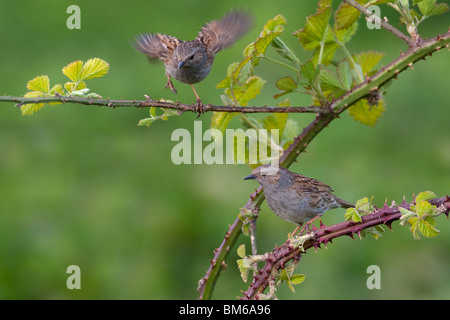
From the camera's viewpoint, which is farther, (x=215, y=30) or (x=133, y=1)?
(x=133, y=1)

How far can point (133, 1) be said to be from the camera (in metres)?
9.09

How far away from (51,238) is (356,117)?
11.2 ft

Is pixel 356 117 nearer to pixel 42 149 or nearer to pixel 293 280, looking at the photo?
pixel 293 280

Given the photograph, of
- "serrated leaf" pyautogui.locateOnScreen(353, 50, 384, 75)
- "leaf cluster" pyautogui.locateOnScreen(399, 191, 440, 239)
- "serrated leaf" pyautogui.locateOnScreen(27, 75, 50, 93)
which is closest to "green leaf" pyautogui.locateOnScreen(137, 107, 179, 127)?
"serrated leaf" pyautogui.locateOnScreen(27, 75, 50, 93)

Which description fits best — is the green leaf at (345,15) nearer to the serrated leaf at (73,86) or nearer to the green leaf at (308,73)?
the green leaf at (308,73)

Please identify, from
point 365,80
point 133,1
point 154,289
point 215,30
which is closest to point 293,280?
point 365,80

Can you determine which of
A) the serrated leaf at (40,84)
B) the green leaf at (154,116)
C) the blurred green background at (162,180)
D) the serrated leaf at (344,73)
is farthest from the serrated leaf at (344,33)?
the blurred green background at (162,180)

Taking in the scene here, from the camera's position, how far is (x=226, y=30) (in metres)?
3.70

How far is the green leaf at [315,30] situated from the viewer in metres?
2.72

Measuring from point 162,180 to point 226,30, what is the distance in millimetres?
2997

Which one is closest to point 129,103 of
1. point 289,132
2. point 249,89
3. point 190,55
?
point 249,89

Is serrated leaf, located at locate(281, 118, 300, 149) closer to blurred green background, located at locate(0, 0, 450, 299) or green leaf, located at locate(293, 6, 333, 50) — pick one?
green leaf, located at locate(293, 6, 333, 50)

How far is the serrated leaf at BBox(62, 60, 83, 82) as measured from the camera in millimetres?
2428

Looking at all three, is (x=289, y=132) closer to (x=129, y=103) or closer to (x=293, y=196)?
(x=293, y=196)
